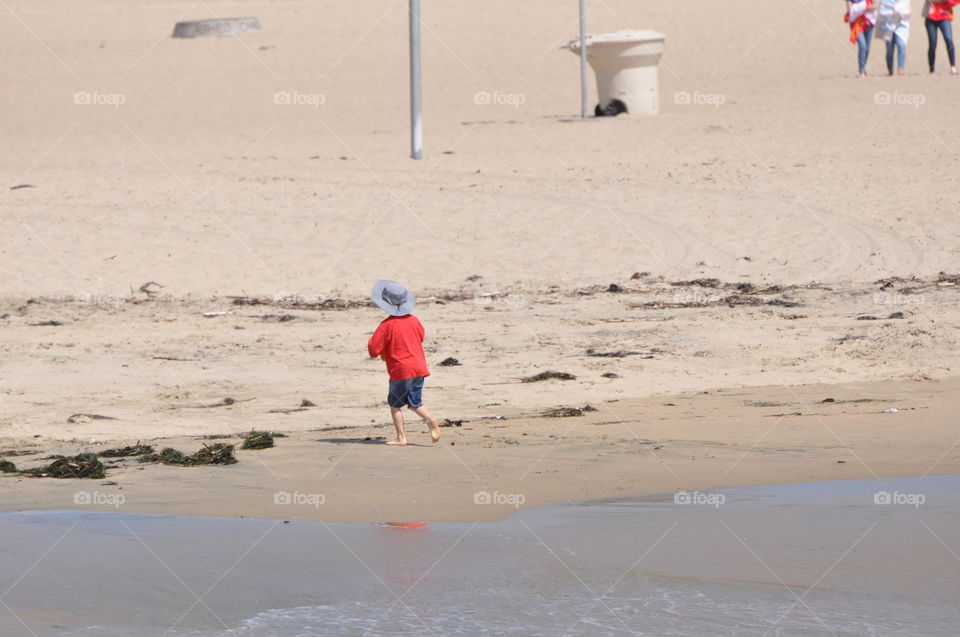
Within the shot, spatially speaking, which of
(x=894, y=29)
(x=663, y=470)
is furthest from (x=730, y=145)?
(x=663, y=470)

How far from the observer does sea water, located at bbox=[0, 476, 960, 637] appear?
5.45 meters

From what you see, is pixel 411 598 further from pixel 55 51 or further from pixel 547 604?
pixel 55 51

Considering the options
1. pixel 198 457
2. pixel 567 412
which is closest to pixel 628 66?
pixel 567 412

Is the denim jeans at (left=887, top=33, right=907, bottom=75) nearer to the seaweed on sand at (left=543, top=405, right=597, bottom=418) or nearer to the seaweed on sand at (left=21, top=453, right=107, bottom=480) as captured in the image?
the seaweed on sand at (left=543, top=405, right=597, bottom=418)

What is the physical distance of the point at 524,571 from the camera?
6172mm

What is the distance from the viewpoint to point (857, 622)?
543 cm

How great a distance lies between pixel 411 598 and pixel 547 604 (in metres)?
0.52
